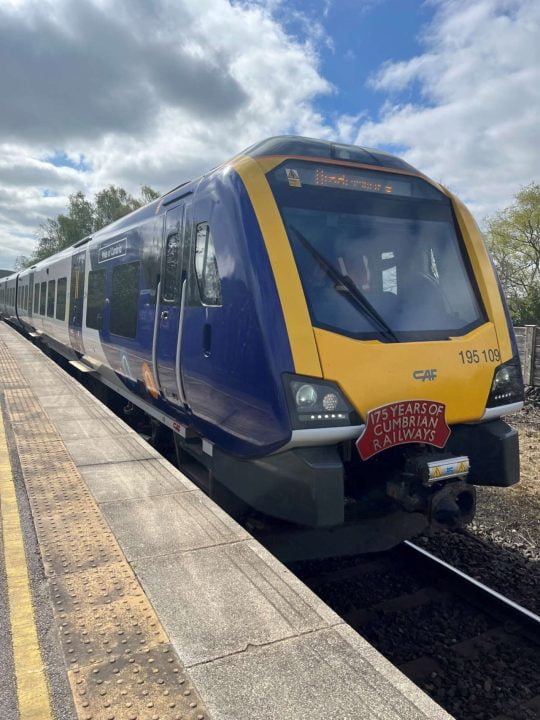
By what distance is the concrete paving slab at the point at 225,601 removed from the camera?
7.90 ft

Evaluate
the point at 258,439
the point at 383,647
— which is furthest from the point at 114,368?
the point at 383,647

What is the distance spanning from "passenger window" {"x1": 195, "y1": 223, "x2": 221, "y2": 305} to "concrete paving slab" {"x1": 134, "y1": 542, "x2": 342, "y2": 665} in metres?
1.83

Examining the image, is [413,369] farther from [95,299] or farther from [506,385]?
[95,299]

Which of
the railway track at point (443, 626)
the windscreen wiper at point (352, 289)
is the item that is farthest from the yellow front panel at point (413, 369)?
the railway track at point (443, 626)

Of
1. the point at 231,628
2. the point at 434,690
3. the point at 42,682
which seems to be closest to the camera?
the point at 42,682

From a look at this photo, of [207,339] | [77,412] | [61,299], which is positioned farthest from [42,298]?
[207,339]

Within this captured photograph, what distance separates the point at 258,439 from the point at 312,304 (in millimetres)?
963

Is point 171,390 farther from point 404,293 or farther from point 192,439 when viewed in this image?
point 404,293

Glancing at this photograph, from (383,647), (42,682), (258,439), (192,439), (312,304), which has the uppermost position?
(312,304)

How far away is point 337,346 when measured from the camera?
11.5 ft

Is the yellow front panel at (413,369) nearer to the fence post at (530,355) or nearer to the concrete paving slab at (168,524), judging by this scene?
the concrete paving slab at (168,524)

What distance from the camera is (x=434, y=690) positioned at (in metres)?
3.16

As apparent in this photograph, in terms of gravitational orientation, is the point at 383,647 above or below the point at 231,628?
below

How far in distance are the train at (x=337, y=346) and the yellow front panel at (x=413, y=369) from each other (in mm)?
11
